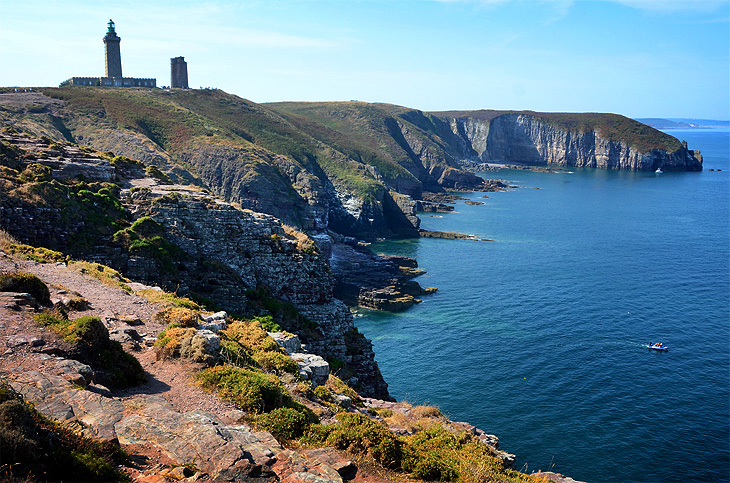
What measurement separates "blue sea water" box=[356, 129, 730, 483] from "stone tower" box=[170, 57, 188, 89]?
270 feet

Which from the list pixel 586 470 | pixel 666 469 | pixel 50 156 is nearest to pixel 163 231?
pixel 50 156

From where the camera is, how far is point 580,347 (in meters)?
57.5

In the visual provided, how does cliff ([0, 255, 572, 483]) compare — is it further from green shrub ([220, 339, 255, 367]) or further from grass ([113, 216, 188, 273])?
grass ([113, 216, 188, 273])

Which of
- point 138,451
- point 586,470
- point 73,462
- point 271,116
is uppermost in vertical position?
point 271,116

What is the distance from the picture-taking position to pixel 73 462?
29.1ft

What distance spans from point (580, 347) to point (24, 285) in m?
53.3

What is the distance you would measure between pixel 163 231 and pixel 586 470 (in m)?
32.3

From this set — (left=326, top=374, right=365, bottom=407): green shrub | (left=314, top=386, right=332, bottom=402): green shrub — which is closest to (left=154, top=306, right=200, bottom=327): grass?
(left=314, top=386, right=332, bottom=402): green shrub

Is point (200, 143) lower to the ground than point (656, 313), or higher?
higher

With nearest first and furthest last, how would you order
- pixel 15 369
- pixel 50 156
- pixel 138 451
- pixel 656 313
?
pixel 138 451, pixel 15 369, pixel 50 156, pixel 656 313

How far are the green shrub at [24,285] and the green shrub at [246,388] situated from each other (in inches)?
258

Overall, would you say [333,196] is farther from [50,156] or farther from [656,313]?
[50,156]

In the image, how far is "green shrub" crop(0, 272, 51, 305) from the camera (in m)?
17.5

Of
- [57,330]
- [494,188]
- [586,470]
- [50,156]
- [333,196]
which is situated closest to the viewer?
[57,330]
